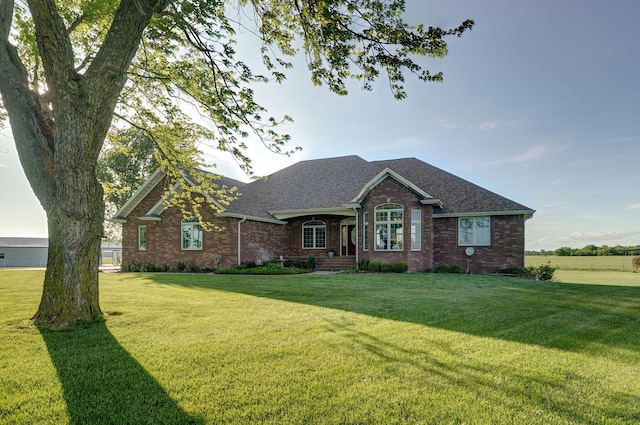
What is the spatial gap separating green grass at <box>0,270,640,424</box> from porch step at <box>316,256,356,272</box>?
12.4 m

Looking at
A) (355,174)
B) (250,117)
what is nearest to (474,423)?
(250,117)

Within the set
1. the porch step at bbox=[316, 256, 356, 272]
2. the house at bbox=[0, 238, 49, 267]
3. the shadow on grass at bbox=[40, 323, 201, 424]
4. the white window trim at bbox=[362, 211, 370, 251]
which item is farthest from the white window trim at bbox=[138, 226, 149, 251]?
the house at bbox=[0, 238, 49, 267]

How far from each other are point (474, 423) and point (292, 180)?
23423 millimetres

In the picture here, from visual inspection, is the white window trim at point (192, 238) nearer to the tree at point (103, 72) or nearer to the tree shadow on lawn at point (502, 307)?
the tree shadow on lawn at point (502, 307)

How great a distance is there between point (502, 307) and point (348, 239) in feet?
49.1

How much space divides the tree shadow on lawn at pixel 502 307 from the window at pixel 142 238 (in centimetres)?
1157

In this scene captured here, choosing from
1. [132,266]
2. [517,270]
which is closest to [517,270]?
[517,270]

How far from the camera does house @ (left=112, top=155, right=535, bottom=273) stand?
18016 mm

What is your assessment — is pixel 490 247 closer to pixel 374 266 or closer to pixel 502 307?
pixel 374 266

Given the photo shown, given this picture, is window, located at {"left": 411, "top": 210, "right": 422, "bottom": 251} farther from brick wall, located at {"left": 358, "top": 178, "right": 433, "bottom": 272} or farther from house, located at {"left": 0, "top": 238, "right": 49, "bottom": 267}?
house, located at {"left": 0, "top": 238, "right": 49, "bottom": 267}

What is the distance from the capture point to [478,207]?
18750mm

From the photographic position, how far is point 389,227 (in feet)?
→ 59.7

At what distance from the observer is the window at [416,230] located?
1794 centimetres

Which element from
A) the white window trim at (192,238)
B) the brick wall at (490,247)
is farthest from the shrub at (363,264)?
the white window trim at (192,238)
